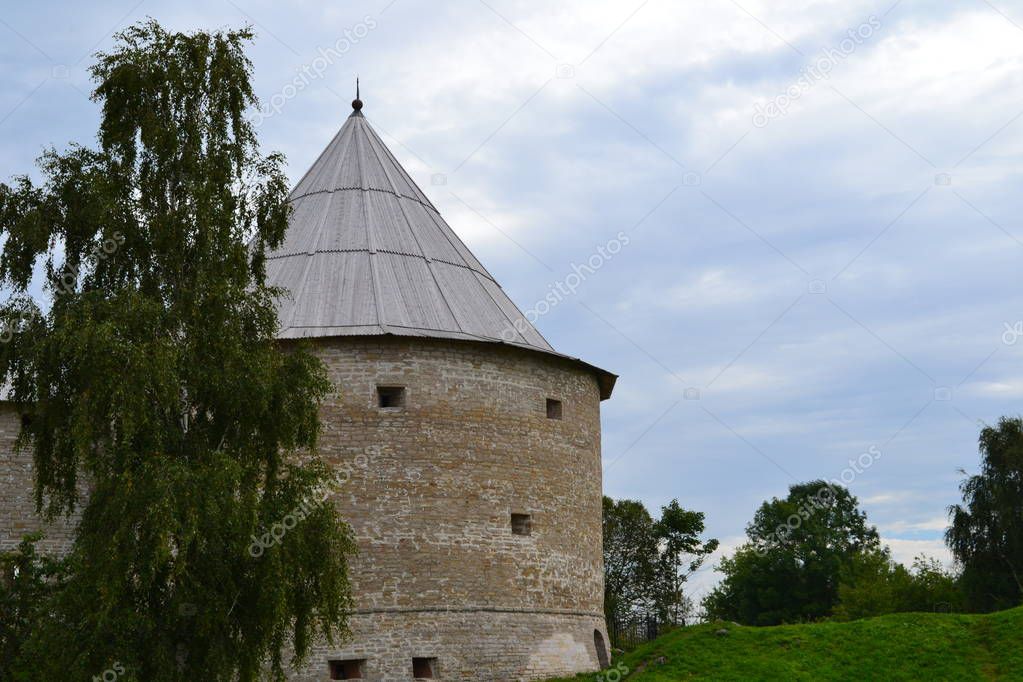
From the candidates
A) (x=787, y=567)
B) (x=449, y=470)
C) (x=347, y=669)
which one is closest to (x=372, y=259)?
(x=449, y=470)

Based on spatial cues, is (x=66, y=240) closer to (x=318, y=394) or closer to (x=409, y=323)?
(x=318, y=394)

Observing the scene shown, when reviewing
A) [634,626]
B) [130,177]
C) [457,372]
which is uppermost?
[130,177]

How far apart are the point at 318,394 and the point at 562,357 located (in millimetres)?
8182

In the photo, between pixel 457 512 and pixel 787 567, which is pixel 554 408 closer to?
pixel 457 512

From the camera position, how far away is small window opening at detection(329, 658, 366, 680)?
1909cm

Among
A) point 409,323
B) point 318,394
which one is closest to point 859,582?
point 409,323

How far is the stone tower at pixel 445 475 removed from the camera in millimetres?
19422

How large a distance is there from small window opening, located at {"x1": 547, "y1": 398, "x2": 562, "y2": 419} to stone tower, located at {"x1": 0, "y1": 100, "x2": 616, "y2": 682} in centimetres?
3

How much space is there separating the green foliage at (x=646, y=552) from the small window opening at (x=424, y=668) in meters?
19.2

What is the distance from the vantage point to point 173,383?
1306 cm
